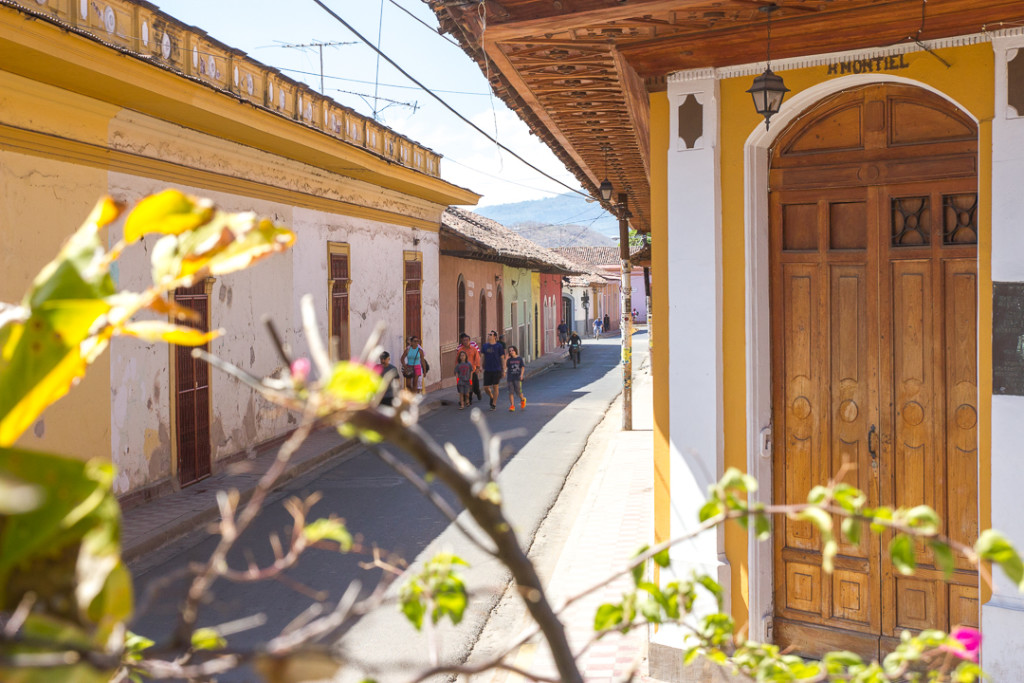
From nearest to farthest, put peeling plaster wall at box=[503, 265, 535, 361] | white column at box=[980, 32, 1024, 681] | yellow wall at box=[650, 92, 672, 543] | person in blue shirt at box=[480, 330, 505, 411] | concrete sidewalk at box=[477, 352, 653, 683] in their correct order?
1. white column at box=[980, 32, 1024, 681]
2. yellow wall at box=[650, 92, 672, 543]
3. concrete sidewalk at box=[477, 352, 653, 683]
4. person in blue shirt at box=[480, 330, 505, 411]
5. peeling plaster wall at box=[503, 265, 535, 361]

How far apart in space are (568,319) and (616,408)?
98.0ft

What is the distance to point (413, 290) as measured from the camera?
1775cm

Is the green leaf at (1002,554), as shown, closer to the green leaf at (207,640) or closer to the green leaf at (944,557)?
the green leaf at (944,557)

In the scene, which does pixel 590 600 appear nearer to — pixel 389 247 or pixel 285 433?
pixel 285 433

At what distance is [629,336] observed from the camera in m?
14.0

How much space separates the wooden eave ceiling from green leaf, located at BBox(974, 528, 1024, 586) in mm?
3232

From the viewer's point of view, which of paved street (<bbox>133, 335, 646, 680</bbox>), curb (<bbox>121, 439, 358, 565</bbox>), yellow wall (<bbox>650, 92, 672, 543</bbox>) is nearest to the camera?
yellow wall (<bbox>650, 92, 672, 543</bbox>)

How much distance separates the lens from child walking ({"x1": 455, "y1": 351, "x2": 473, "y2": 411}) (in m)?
16.4

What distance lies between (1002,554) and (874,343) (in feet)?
11.7

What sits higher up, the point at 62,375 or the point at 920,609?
the point at 62,375

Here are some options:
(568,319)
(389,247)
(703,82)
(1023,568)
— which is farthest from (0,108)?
(568,319)

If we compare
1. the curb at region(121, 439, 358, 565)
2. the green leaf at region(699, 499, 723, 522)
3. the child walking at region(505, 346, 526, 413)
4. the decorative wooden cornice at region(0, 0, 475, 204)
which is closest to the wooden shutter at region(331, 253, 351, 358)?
the decorative wooden cornice at region(0, 0, 475, 204)

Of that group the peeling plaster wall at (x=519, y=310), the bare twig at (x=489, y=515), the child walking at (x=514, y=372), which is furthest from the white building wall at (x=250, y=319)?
the peeling plaster wall at (x=519, y=310)

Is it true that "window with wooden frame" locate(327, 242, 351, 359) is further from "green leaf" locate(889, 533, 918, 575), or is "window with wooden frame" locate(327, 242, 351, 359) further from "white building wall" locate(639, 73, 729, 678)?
"green leaf" locate(889, 533, 918, 575)
